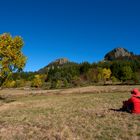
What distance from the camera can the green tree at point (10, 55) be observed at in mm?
45094

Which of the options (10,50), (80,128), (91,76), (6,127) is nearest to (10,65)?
(10,50)

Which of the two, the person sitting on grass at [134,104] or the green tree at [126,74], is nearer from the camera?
the person sitting on grass at [134,104]

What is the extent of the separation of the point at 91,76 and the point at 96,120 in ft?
441

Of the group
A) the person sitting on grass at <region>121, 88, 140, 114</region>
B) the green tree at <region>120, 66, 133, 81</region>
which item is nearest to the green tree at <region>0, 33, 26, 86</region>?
the person sitting on grass at <region>121, 88, 140, 114</region>

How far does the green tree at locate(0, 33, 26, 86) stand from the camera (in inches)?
1775

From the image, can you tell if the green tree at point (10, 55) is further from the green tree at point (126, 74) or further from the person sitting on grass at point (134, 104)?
the green tree at point (126, 74)

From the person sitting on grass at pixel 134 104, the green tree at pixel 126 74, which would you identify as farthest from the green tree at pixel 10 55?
the green tree at pixel 126 74

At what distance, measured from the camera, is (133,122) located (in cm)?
1831

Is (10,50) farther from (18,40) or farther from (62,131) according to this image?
(62,131)

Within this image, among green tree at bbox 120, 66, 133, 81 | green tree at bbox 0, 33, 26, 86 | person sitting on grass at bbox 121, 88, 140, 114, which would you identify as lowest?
person sitting on grass at bbox 121, 88, 140, 114

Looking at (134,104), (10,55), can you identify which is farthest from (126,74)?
(134,104)

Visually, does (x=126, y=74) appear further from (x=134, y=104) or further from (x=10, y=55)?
(x=134, y=104)

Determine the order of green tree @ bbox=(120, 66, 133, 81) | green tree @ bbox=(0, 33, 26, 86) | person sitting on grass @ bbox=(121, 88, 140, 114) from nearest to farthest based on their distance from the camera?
1. person sitting on grass @ bbox=(121, 88, 140, 114)
2. green tree @ bbox=(0, 33, 26, 86)
3. green tree @ bbox=(120, 66, 133, 81)

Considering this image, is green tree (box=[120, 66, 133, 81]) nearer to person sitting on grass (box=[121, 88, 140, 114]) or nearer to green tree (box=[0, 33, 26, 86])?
green tree (box=[0, 33, 26, 86])
